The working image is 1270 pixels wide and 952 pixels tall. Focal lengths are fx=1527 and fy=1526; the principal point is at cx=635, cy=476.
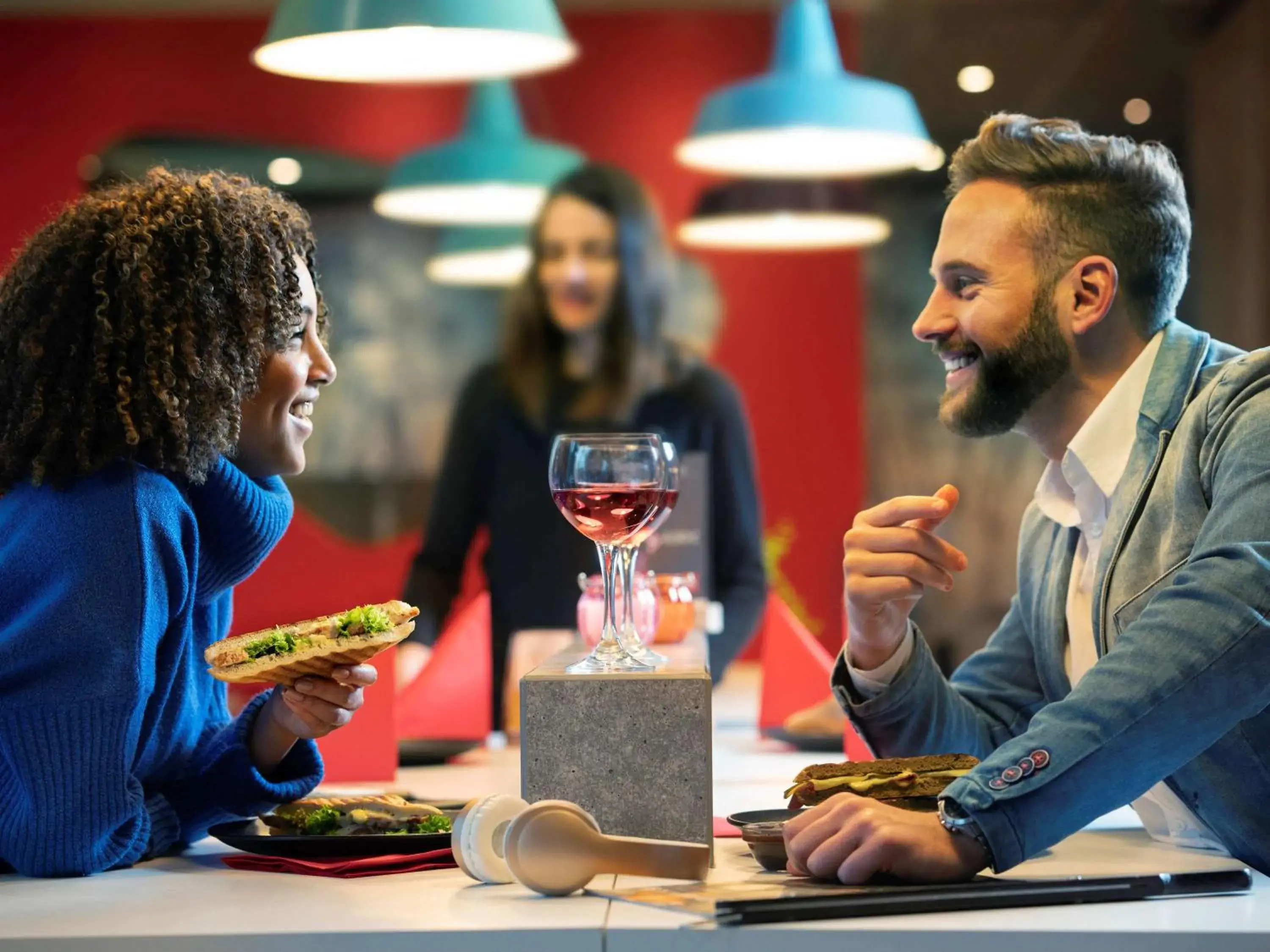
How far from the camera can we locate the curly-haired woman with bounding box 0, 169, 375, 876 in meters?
1.39

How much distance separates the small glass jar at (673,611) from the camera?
222 cm

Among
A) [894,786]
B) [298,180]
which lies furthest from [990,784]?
[298,180]

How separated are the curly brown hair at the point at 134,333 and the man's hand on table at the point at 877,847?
70 centimetres

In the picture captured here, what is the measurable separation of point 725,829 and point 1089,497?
590 millimetres

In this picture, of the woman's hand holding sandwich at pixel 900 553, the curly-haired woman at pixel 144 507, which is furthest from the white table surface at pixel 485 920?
the woman's hand holding sandwich at pixel 900 553

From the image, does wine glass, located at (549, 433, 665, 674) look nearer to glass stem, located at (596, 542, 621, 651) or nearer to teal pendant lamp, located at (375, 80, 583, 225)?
glass stem, located at (596, 542, 621, 651)

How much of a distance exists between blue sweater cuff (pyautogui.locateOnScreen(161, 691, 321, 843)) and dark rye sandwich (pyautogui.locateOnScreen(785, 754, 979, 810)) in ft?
1.86

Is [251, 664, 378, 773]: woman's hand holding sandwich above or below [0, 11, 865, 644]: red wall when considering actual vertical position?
below

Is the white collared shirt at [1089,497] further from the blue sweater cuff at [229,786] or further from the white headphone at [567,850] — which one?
the blue sweater cuff at [229,786]

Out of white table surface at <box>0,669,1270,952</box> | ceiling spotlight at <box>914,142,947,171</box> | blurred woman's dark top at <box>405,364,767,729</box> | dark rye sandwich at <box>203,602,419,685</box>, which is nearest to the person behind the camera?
white table surface at <box>0,669,1270,952</box>

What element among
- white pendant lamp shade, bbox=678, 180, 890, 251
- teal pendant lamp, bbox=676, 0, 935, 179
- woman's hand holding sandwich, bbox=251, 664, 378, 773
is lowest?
woman's hand holding sandwich, bbox=251, 664, 378, 773

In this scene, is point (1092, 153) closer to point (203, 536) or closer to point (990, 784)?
point (990, 784)

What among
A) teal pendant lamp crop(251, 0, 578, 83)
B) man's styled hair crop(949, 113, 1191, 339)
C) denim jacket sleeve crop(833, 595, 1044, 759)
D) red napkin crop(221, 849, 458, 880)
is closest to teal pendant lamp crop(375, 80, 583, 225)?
teal pendant lamp crop(251, 0, 578, 83)

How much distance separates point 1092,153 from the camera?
1847 millimetres
